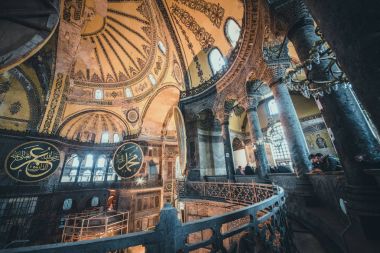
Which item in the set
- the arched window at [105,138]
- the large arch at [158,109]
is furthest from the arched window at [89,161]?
the large arch at [158,109]

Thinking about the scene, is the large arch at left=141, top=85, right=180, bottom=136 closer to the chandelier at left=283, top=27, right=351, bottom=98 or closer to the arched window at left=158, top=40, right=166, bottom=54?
the arched window at left=158, top=40, right=166, bottom=54

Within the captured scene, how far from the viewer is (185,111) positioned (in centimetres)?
1149

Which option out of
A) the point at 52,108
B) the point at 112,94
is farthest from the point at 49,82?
the point at 112,94

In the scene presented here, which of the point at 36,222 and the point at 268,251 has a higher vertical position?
the point at 268,251

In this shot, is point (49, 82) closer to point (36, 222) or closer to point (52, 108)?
point (52, 108)

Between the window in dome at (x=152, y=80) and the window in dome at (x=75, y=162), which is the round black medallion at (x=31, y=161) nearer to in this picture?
the window in dome at (x=75, y=162)

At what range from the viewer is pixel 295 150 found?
17.4ft

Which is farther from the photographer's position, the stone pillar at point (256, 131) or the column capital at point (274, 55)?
the stone pillar at point (256, 131)

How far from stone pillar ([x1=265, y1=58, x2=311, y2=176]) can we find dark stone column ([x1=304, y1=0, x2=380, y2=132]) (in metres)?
4.72

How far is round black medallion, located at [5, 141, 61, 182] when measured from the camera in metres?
7.57

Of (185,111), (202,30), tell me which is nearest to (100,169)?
(185,111)

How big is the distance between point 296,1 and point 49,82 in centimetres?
1508

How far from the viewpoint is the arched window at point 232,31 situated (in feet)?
25.9

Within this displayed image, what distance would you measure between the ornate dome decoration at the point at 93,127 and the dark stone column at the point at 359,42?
16.9 m
